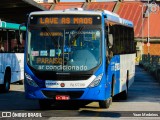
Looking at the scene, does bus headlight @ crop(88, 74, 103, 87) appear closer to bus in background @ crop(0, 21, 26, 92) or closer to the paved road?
the paved road

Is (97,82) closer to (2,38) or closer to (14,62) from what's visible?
(2,38)

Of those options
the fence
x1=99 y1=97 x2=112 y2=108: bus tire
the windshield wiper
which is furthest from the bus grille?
the fence

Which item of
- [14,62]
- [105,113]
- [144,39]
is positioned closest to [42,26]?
[105,113]

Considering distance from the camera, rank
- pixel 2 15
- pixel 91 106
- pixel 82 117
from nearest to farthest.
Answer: pixel 82 117, pixel 91 106, pixel 2 15

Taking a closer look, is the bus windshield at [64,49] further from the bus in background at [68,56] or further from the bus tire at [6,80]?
the bus tire at [6,80]

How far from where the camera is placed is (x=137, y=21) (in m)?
84.8

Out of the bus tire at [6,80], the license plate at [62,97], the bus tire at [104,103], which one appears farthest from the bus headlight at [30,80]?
the bus tire at [6,80]

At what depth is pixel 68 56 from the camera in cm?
1517

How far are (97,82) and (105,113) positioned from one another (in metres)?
0.87

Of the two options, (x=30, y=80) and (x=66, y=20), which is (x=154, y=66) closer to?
(x=66, y=20)

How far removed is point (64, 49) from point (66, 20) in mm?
850

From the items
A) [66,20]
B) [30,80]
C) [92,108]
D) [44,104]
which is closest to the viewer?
[30,80]

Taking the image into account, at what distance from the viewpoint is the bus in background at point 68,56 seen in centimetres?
1491

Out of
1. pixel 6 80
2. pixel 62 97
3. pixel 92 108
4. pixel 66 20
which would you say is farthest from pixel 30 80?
pixel 6 80
